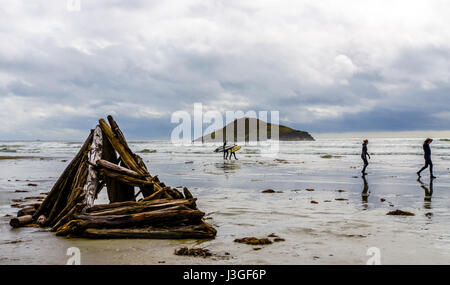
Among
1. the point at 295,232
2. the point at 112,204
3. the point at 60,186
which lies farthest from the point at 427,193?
the point at 60,186

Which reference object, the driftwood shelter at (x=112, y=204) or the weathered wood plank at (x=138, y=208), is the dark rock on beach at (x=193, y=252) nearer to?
the driftwood shelter at (x=112, y=204)

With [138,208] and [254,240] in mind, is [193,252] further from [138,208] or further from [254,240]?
[138,208]

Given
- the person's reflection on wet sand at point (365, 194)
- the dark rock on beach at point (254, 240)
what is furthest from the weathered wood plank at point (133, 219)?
the person's reflection on wet sand at point (365, 194)

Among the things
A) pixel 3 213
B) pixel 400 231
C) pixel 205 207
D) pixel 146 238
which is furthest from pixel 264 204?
pixel 3 213

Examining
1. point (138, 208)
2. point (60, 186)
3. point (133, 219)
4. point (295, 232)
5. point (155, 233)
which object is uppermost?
point (60, 186)

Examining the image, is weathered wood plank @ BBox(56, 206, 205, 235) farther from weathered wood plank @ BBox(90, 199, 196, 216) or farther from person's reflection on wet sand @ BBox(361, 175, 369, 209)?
person's reflection on wet sand @ BBox(361, 175, 369, 209)

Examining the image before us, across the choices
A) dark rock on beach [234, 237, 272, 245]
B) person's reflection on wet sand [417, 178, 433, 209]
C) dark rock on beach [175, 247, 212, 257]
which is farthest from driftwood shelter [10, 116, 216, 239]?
person's reflection on wet sand [417, 178, 433, 209]

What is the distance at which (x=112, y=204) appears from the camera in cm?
802

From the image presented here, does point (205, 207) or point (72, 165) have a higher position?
point (72, 165)

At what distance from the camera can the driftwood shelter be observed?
7.64 meters

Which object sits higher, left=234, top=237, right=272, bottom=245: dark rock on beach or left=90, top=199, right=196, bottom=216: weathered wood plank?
left=90, top=199, right=196, bottom=216: weathered wood plank

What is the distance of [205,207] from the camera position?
39.4 feet
